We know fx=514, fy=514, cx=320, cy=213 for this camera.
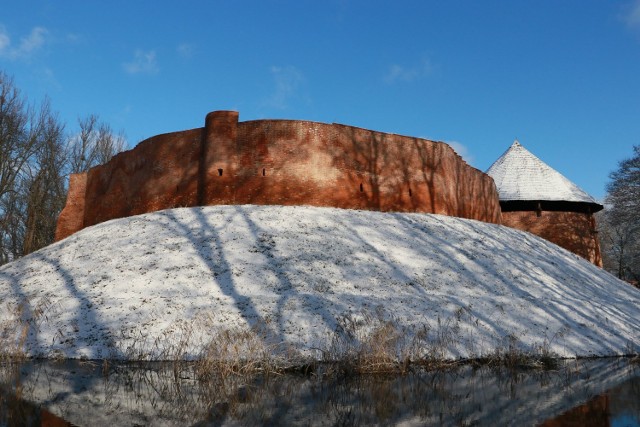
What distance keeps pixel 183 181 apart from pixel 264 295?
8722 millimetres

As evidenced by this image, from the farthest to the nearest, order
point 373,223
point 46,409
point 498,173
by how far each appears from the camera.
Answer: point 498,173
point 373,223
point 46,409

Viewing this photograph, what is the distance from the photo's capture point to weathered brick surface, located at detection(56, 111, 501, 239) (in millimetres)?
19047

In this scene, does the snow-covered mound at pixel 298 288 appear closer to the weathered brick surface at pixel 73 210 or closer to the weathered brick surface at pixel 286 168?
the weathered brick surface at pixel 286 168

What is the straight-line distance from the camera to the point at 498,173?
104 ft

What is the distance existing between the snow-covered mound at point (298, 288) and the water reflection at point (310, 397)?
1443 millimetres

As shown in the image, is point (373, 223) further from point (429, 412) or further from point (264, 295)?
point (429, 412)

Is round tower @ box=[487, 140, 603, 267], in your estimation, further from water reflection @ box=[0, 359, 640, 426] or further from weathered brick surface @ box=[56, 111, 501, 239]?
water reflection @ box=[0, 359, 640, 426]

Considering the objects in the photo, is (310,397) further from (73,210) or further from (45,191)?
(45,191)

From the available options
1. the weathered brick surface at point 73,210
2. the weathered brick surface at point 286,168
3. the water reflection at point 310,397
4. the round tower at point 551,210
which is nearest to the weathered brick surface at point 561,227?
the round tower at point 551,210

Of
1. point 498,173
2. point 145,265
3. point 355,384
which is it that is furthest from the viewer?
point 498,173

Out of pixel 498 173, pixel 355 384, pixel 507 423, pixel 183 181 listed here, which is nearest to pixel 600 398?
pixel 507 423

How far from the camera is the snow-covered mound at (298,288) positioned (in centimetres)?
1085

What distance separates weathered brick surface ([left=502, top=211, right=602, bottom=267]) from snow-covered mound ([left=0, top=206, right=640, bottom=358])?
9654 mm

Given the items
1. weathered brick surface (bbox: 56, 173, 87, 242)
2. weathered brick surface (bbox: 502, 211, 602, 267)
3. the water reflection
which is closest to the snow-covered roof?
weathered brick surface (bbox: 502, 211, 602, 267)
